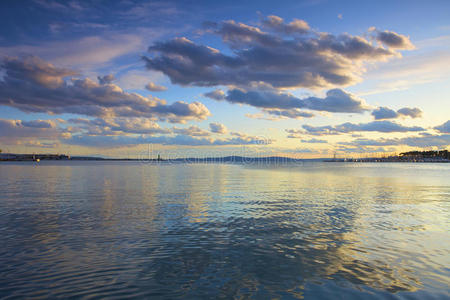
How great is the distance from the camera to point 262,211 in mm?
30906

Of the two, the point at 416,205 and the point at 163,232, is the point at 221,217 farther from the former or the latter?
the point at 416,205

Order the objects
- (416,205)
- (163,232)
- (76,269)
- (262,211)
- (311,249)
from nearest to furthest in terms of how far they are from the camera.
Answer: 1. (76,269)
2. (311,249)
3. (163,232)
4. (262,211)
5. (416,205)

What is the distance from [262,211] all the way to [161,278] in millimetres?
18573

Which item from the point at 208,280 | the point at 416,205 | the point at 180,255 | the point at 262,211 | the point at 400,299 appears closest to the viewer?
the point at 400,299

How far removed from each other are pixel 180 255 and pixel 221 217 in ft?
36.6

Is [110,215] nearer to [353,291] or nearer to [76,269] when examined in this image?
[76,269]

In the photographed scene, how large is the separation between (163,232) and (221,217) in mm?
7173

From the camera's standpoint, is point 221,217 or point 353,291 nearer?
point 353,291

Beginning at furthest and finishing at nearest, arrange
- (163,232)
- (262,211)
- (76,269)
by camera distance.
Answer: (262,211)
(163,232)
(76,269)

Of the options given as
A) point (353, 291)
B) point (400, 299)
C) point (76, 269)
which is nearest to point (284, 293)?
point (353, 291)

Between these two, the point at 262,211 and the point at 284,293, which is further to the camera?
the point at 262,211

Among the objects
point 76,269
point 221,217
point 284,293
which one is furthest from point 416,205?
point 76,269

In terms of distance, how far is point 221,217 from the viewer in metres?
27.7

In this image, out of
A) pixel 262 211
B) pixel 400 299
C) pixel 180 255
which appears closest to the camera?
pixel 400 299
